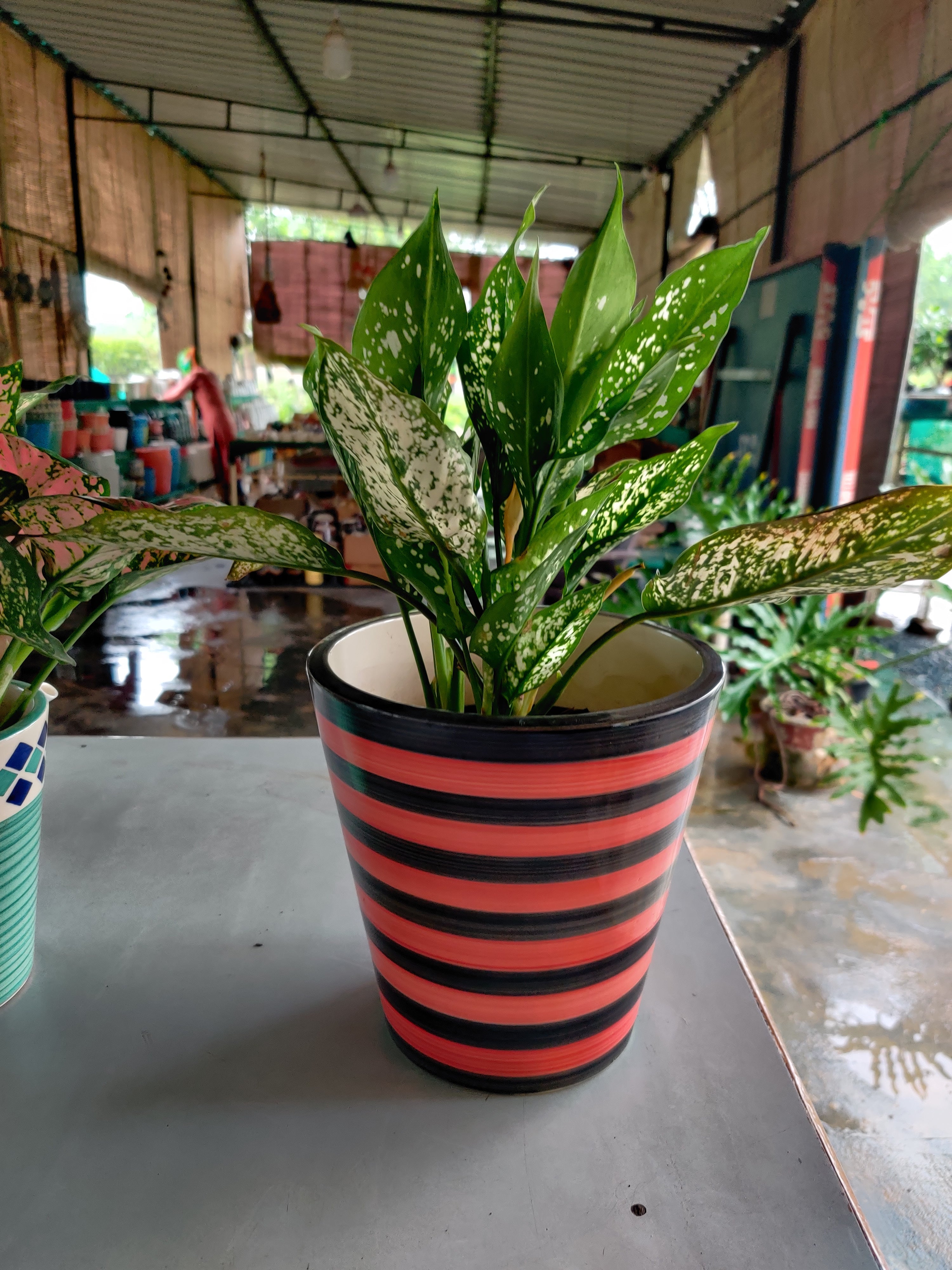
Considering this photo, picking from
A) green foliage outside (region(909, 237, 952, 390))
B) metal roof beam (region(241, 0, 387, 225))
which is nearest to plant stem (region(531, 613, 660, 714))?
green foliage outside (region(909, 237, 952, 390))

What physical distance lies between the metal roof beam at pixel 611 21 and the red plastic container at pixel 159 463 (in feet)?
7.74

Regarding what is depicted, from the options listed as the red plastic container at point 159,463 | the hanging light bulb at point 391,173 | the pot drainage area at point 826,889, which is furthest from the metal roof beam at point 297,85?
the pot drainage area at point 826,889

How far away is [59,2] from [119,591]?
5.86m

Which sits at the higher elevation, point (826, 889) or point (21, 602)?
point (21, 602)

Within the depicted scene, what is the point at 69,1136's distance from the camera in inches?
14.0

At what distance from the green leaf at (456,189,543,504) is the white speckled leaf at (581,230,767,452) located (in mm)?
46

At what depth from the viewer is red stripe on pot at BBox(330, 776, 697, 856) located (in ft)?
1.03

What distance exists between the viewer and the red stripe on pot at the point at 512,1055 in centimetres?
37

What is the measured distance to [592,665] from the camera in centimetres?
47

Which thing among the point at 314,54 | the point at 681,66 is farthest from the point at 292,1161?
the point at 314,54

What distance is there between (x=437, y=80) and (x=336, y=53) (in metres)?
1.20

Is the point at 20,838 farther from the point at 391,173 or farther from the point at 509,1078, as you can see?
the point at 391,173

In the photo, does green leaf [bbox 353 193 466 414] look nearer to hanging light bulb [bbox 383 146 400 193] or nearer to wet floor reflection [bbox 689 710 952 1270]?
wet floor reflection [bbox 689 710 952 1270]

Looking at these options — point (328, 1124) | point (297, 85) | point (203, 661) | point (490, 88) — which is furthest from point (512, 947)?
point (297, 85)
